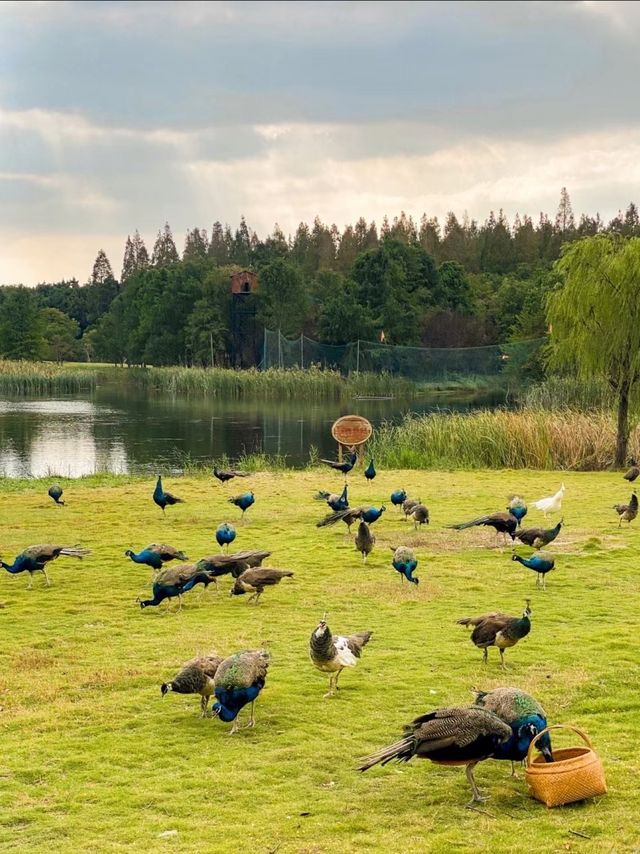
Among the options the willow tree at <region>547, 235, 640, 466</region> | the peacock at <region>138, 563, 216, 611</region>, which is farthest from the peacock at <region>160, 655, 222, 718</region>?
the willow tree at <region>547, 235, 640, 466</region>

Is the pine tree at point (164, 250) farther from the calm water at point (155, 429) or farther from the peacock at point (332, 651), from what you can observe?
the peacock at point (332, 651)

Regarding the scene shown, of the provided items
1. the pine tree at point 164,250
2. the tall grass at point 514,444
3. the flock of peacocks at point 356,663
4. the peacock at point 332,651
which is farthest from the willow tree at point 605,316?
the pine tree at point 164,250

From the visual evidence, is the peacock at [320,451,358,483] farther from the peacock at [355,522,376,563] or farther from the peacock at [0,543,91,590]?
the peacock at [0,543,91,590]

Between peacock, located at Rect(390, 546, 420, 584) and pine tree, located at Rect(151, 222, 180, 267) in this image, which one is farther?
pine tree, located at Rect(151, 222, 180, 267)

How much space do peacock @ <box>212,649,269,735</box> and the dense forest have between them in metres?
56.6

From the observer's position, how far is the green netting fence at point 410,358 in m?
54.8

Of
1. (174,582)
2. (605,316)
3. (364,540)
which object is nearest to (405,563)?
(364,540)

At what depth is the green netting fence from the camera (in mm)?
54844

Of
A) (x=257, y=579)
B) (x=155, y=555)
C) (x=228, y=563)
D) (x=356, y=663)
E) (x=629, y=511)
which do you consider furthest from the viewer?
(x=629, y=511)

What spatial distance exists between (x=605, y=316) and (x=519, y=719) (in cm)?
1896

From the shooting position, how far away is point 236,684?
21.9 feet

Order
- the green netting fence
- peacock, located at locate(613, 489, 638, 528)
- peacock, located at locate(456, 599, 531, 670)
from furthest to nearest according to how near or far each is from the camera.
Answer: the green netting fence → peacock, located at locate(613, 489, 638, 528) → peacock, located at locate(456, 599, 531, 670)

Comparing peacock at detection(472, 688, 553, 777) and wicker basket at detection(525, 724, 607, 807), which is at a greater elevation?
→ peacock at detection(472, 688, 553, 777)

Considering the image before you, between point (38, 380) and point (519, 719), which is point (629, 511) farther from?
point (38, 380)
